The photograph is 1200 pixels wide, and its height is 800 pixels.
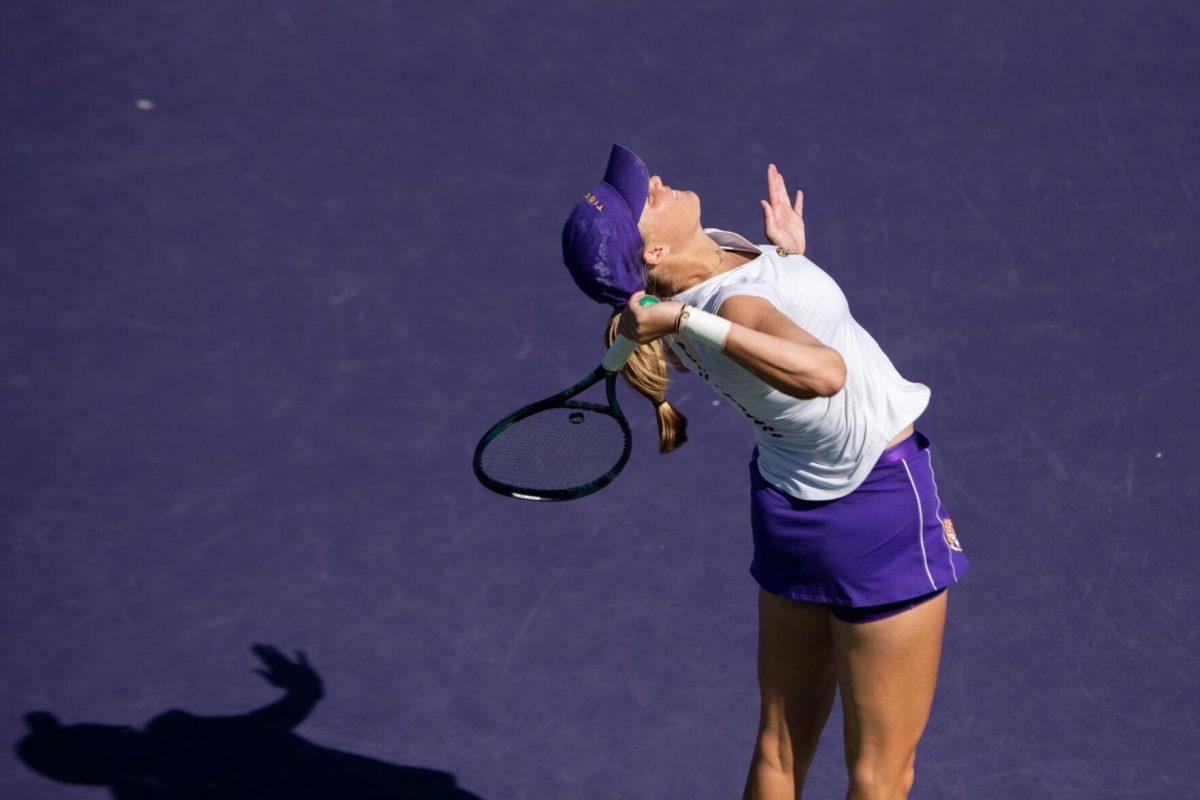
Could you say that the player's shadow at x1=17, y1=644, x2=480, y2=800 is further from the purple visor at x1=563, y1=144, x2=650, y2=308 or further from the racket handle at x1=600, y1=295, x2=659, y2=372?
the purple visor at x1=563, y1=144, x2=650, y2=308

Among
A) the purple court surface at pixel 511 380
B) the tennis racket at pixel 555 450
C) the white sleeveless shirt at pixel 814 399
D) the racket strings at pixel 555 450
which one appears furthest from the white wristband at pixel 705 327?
the purple court surface at pixel 511 380

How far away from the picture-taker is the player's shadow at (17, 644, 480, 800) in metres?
4.01

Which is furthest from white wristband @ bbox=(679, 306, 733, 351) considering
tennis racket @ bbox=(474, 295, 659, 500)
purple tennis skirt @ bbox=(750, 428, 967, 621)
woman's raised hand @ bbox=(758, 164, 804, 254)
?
tennis racket @ bbox=(474, 295, 659, 500)

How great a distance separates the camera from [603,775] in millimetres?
4012

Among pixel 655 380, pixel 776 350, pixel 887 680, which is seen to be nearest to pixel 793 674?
pixel 887 680

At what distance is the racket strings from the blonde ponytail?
42 centimetres

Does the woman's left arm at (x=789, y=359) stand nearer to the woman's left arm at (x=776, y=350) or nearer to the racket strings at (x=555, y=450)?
the woman's left arm at (x=776, y=350)

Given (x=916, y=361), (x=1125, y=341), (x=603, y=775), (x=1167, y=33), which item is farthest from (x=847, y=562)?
(x=1167, y=33)

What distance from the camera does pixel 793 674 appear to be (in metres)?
3.32

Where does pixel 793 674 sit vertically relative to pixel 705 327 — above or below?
below

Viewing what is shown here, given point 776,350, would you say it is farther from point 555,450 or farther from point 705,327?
point 555,450

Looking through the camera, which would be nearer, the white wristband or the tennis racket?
the white wristband

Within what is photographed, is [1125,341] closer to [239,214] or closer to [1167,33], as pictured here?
[1167,33]

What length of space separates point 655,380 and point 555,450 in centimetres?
66
